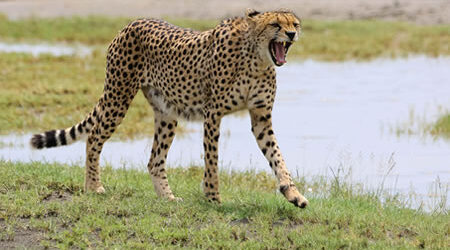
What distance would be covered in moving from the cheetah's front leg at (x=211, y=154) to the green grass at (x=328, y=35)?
10.7 m

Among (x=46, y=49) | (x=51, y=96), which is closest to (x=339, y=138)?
(x=51, y=96)

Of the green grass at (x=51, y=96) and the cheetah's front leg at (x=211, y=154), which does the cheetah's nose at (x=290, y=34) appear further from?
the green grass at (x=51, y=96)

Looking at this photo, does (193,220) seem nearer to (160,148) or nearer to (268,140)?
(268,140)

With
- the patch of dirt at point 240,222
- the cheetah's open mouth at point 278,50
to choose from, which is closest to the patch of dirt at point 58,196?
the patch of dirt at point 240,222

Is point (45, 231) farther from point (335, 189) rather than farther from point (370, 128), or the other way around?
point (370, 128)

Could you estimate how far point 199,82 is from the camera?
6406 mm

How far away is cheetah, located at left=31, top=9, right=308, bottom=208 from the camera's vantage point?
234 inches

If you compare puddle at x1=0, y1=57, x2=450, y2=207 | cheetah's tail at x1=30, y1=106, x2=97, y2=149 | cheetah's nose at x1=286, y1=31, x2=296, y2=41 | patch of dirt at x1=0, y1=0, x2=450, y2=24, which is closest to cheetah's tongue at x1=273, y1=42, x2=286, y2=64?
cheetah's nose at x1=286, y1=31, x2=296, y2=41

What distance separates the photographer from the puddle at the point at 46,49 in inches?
661

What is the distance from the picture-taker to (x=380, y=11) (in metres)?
20.5

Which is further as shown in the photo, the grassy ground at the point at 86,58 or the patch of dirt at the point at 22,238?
the grassy ground at the point at 86,58

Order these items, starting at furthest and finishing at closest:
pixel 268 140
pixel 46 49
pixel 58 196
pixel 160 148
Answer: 1. pixel 46 49
2. pixel 160 148
3. pixel 58 196
4. pixel 268 140

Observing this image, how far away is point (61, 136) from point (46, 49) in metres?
11.1

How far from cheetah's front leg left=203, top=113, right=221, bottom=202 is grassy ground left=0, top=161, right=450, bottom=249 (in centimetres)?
9
